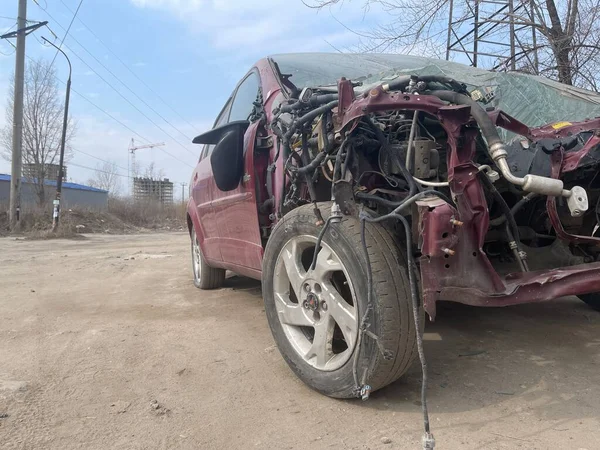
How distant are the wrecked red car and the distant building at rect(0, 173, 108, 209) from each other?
24.3m

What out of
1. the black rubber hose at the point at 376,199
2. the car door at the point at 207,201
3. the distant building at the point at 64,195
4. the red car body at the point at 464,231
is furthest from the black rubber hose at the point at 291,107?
the distant building at the point at 64,195

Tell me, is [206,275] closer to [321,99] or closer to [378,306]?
[321,99]

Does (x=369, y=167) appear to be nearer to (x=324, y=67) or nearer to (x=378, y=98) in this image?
(x=378, y=98)

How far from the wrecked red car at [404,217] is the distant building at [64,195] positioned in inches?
957

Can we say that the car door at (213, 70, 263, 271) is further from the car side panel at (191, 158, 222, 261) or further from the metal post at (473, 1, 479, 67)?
the metal post at (473, 1, 479, 67)

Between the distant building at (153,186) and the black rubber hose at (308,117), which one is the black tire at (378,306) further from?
the distant building at (153,186)

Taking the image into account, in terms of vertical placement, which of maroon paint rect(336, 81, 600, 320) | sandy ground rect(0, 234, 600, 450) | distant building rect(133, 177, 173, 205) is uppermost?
distant building rect(133, 177, 173, 205)

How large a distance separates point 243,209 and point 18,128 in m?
17.3

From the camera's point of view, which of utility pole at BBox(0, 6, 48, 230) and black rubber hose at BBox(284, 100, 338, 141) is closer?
black rubber hose at BBox(284, 100, 338, 141)

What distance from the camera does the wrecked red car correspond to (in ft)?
6.55

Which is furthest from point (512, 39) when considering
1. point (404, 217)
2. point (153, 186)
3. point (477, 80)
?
point (153, 186)

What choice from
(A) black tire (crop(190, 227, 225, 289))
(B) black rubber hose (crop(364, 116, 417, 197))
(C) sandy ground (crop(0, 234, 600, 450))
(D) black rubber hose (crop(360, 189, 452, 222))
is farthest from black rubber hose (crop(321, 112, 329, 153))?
(A) black tire (crop(190, 227, 225, 289))

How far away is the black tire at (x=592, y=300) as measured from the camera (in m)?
3.74

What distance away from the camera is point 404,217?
6.92ft
